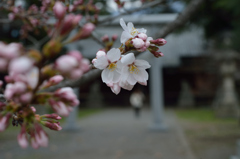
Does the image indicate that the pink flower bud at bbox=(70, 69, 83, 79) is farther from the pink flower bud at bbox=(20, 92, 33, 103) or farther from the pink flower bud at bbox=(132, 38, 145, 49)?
the pink flower bud at bbox=(132, 38, 145, 49)

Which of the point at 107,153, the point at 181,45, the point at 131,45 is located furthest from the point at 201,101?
the point at 131,45

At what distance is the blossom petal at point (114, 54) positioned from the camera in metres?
0.82

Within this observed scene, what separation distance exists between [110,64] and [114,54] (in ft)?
0.16

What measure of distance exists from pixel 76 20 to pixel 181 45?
17840 millimetres

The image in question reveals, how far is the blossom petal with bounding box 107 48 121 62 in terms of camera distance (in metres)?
0.82

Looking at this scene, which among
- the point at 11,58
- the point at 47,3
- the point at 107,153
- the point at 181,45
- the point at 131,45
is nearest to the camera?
the point at 11,58

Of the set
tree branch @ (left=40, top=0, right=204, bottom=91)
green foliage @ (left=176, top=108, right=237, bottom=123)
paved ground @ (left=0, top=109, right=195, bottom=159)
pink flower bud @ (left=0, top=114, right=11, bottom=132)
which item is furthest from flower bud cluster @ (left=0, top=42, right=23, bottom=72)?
green foliage @ (left=176, top=108, right=237, bottom=123)

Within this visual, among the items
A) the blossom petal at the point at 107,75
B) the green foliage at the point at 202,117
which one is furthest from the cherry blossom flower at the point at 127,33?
the green foliage at the point at 202,117

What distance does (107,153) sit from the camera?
5.77 m

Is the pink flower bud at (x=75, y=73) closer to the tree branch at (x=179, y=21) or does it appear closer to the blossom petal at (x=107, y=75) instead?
the blossom petal at (x=107, y=75)

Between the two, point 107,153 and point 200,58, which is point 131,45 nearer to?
point 107,153

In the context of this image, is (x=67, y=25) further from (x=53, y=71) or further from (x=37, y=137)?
(x=37, y=137)

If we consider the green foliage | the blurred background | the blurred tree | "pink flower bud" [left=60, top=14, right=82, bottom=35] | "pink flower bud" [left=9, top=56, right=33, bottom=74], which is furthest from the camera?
the green foliage

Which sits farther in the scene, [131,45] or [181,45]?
[181,45]
